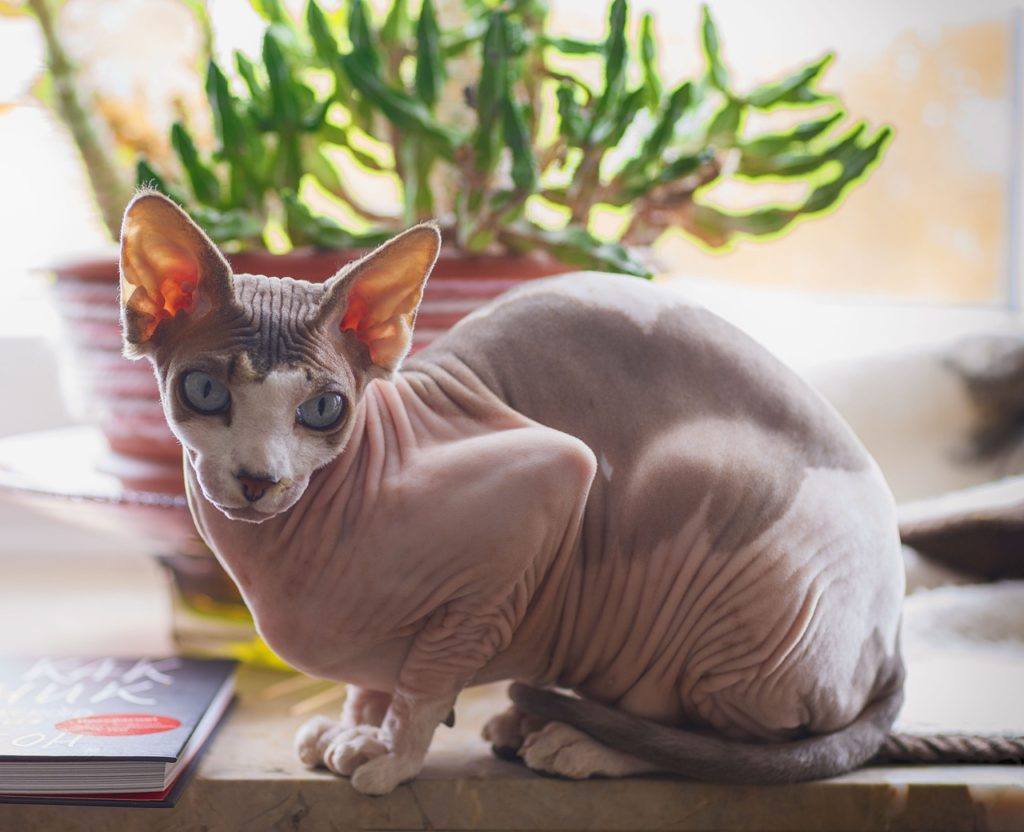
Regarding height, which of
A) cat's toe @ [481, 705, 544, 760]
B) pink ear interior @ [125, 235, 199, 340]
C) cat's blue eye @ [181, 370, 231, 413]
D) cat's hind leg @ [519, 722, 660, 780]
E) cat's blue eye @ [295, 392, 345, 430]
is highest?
pink ear interior @ [125, 235, 199, 340]

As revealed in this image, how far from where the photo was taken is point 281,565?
67 centimetres

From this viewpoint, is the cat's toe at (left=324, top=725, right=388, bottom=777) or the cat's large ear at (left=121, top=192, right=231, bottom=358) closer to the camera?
the cat's large ear at (left=121, top=192, right=231, bottom=358)

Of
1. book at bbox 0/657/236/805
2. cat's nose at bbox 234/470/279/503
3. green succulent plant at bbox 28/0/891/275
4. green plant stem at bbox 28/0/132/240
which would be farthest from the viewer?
green plant stem at bbox 28/0/132/240

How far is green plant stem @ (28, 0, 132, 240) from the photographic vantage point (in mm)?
1048

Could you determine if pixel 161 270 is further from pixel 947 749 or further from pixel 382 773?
pixel 947 749

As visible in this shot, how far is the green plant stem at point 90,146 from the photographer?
1.05 meters

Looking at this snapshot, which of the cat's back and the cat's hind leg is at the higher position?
the cat's back

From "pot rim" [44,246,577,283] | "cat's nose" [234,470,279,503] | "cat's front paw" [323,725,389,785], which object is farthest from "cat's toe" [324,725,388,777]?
"pot rim" [44,246,577,283]

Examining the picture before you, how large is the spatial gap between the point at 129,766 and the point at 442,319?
0.42 metres

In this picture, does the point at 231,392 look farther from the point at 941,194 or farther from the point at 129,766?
the point at 941,194

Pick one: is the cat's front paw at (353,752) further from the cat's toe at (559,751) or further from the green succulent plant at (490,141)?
the green succulent plant at (490,141)

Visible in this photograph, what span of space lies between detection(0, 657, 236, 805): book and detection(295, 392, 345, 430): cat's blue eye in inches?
10.4

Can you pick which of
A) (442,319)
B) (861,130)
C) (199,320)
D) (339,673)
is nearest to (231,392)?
(199,320)

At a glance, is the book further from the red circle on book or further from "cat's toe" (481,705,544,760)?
"cat's toe" (481,705,544,760)
